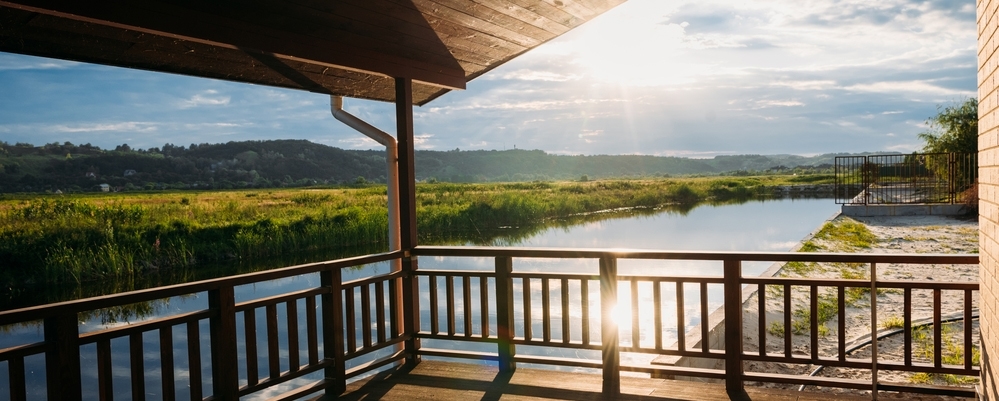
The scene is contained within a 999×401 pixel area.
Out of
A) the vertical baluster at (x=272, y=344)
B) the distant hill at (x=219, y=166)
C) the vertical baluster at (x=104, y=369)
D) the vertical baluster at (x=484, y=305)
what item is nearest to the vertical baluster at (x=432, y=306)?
the vertical baluster at (x=484, y=305)

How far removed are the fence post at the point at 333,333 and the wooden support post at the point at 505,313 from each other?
1.06 metres

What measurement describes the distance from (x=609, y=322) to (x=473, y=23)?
7.05 ft

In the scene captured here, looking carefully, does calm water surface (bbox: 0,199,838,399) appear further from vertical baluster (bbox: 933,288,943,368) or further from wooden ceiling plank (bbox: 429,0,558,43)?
vertical baluster (bbox: 933,288,943,368)

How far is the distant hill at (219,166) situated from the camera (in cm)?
3155

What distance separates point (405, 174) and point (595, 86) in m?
23.2

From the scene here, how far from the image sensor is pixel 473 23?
4.27m

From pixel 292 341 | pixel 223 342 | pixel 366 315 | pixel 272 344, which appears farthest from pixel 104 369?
pixel 366 315

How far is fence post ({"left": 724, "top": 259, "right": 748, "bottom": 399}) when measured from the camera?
3.77 m

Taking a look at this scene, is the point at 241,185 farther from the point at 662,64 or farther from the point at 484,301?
the point at 484,301

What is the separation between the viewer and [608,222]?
28.3 m

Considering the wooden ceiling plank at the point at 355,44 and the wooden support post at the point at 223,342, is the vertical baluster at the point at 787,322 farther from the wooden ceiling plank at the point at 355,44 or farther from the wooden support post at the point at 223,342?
the wooden support post at the point at 223,342

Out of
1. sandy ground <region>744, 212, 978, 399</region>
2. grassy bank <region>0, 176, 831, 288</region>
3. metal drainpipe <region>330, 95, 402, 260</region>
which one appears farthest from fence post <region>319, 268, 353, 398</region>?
grassy bank <region>0, 176, 831, 288</region>

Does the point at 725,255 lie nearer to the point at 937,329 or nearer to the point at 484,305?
the point at 937,329

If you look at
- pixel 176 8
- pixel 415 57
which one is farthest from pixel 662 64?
pixel 176 8
